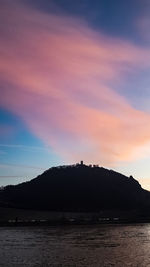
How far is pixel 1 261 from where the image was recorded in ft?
129

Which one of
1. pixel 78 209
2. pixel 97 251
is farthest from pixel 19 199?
pixel 97 251

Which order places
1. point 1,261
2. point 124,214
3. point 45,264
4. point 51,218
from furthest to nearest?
point 124,214, point 51,218, point 1,261, point 45,264

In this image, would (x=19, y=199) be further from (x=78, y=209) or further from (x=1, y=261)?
(x=1, y=261)

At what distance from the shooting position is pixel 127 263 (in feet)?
123

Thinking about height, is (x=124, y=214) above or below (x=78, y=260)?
above

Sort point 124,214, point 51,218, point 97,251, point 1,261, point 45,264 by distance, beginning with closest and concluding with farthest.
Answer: point 45,264 → point 1,261 → point 97,251 → point 51,218 → point 124,214

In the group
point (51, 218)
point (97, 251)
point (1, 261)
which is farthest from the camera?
point (51, 218)

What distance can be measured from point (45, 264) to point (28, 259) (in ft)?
14.8

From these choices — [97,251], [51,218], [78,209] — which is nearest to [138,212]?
[78,209]

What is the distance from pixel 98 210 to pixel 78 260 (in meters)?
156

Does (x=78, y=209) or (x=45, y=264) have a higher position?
(x=78, y=209)

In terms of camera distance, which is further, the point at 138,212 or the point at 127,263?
the point at 138,212

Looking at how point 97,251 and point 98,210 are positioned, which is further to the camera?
point 98,210

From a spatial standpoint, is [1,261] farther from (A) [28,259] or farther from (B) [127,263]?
(B) [127,263]
